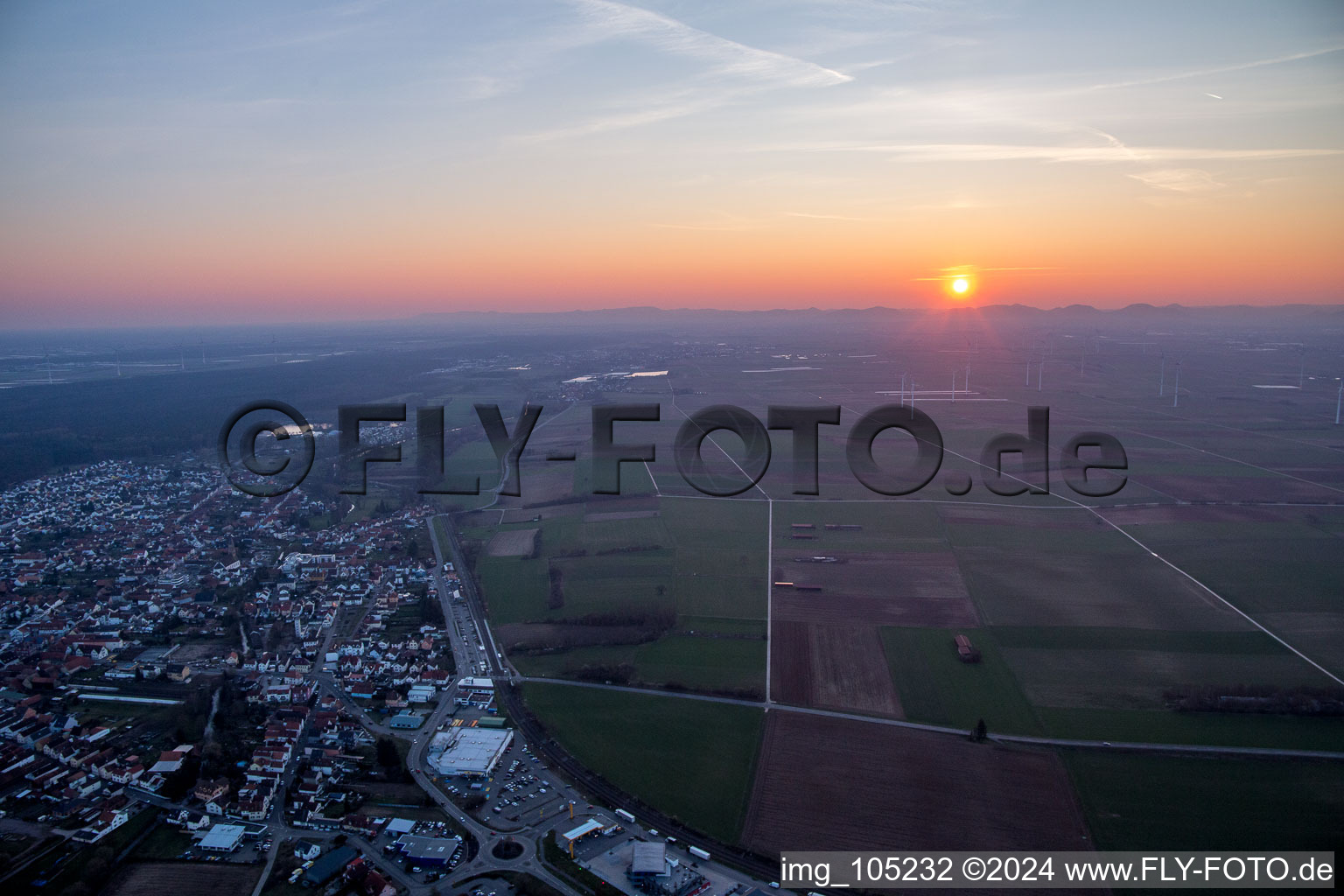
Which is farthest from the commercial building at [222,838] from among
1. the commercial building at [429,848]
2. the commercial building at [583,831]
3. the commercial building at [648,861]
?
the commercial building at [648,861]

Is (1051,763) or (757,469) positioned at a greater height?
(757,469)

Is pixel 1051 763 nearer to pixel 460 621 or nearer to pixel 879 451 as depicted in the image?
pixel 460 621

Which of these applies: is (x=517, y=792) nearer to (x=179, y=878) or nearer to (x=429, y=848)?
(x=429, y=848)

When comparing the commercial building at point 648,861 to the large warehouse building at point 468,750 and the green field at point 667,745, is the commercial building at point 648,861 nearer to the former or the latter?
the green field at point 667,745

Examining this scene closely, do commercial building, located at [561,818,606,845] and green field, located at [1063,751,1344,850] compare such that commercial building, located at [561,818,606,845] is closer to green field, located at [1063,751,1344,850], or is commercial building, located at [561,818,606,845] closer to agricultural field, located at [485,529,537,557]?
green field, located at [1063,751,1344,850]

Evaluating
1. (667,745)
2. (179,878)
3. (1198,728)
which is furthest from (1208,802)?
(179,878)

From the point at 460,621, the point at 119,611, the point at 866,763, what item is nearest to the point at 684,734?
the point at 866,763

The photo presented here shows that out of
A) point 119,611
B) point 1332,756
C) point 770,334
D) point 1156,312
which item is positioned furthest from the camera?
point 1156,312
